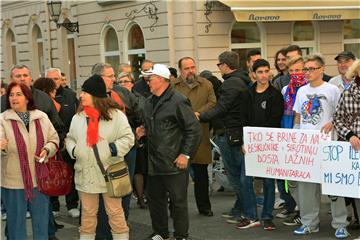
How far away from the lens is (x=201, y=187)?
27.5ft

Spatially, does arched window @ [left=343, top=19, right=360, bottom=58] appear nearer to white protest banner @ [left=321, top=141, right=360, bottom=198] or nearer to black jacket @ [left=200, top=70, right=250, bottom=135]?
black jacket @ [left=200, top=70, right=250, bottom=135]

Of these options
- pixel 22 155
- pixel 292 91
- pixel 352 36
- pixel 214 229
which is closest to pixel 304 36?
pixel 352 36

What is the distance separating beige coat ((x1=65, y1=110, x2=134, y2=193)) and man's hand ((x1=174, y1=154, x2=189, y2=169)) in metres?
0.56

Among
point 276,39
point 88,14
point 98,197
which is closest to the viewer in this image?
point 98,197

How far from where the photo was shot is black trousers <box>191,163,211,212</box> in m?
8.38

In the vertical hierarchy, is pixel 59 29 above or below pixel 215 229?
above

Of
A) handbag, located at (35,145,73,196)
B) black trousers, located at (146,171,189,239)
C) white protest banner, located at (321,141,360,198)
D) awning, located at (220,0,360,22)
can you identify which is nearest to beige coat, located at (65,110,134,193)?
handbag, located at (35,145,73,196)

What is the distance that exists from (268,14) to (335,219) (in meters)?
9.84

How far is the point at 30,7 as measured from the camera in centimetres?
2483

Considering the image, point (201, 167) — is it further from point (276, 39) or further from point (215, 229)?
point (276, 39)

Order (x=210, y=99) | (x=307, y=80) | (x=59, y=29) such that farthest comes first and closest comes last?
(x=59, y=29)
(x=210, y=99)
(x=307, y=80)

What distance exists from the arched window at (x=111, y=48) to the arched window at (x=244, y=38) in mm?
4067

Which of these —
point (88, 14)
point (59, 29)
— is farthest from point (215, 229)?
point (59, 29)

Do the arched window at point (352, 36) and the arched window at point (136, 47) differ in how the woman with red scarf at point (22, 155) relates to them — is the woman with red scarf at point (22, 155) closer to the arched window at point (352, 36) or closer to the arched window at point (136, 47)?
the arched window at point (136, 47)
